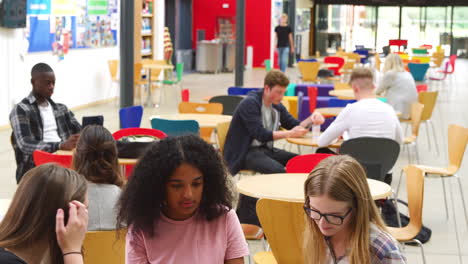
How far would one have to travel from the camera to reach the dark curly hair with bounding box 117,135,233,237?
276 centimetres

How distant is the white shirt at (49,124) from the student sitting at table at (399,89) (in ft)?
18.2

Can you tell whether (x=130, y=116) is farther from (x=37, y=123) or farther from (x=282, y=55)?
(x=282, y=55)

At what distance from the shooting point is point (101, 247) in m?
3.30

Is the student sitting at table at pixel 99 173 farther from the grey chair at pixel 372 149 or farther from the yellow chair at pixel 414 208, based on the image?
the grey chair at pixel 372 149

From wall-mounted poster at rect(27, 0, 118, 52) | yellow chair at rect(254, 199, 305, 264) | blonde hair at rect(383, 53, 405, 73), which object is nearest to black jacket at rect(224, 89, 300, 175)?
yellow chair at rect(254, 199, 305, 264)

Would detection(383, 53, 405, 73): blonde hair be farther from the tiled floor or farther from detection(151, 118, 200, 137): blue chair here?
detection(151, 118, 200, 137): blue chair

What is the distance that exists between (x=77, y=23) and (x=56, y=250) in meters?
11.9

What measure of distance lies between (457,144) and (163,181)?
440cm

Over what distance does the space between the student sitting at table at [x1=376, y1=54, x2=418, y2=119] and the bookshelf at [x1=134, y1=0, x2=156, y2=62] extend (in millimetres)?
6940

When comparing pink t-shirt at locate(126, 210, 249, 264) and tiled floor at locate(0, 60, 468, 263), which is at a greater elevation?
pink t-shirt at locate(126, 210, 249, 264)

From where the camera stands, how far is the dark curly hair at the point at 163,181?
2758 mm

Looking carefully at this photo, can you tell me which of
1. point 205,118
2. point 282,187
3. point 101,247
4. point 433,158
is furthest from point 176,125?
point 433,158

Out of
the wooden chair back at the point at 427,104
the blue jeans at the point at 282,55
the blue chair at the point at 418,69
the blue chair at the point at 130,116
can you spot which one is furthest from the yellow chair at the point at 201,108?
the blue jeans at the point at 282,55

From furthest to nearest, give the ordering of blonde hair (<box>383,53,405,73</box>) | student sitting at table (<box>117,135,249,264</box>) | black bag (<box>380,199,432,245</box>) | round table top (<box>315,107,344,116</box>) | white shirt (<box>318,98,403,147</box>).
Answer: blonde hair (<box>383,53,405,73</box>) → round table top (<box>315,107,344,116</box>) → white shirt (<box>318,98,403,147</box>) → black bag (<box>380,199,432,245</box>) → student sitting at table (<box>117,135,249,264</box>)
